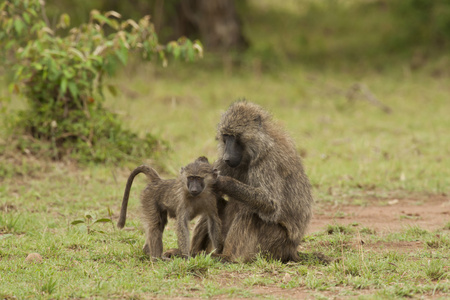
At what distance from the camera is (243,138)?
515 centimetres

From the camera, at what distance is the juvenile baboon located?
16.1 feet

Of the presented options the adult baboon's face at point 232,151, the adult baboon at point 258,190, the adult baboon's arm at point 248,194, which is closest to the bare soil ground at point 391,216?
the adult baboon at point 258,190

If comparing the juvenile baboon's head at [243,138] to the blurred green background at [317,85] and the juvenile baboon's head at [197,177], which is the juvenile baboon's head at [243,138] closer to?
the juvenile baboon's head at [197,177]

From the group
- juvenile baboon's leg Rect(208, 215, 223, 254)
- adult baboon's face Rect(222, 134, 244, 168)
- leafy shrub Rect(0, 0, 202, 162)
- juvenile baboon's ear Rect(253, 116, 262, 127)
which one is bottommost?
juvenile baboon's leg Rect(208, 215, 223, 254)

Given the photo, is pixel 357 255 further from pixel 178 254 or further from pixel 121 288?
pixel 121 288

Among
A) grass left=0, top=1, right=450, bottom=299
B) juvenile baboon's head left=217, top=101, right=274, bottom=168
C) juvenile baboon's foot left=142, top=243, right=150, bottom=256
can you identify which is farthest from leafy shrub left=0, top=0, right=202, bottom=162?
juvenile baboon's foot left=142, top=243, right=150, bottom=256

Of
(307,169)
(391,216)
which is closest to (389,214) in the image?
(391,216)

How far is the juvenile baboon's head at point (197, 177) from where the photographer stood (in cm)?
484

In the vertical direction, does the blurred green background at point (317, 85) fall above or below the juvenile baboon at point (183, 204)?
above

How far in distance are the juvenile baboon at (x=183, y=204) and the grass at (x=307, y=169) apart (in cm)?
22

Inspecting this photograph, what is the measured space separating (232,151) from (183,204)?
56 cm

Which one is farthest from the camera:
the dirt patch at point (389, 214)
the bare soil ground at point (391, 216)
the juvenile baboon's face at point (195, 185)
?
the dirt patch at point (389, 214)

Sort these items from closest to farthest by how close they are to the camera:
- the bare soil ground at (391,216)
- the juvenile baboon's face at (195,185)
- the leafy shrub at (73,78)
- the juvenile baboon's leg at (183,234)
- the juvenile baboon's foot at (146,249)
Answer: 1. the juvenile baboon's face at (195,185)
2. the juvenile baboon's leg at (183,234)
3. the juvenile baboon's foot at (146,249)
4. the bare soil ground at (391,216)
5. the leafy shrub at (73,78)

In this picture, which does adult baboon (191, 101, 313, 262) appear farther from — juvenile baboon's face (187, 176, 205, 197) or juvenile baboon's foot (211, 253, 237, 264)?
juvenile baboon's face (187, 176, 205, 197)
